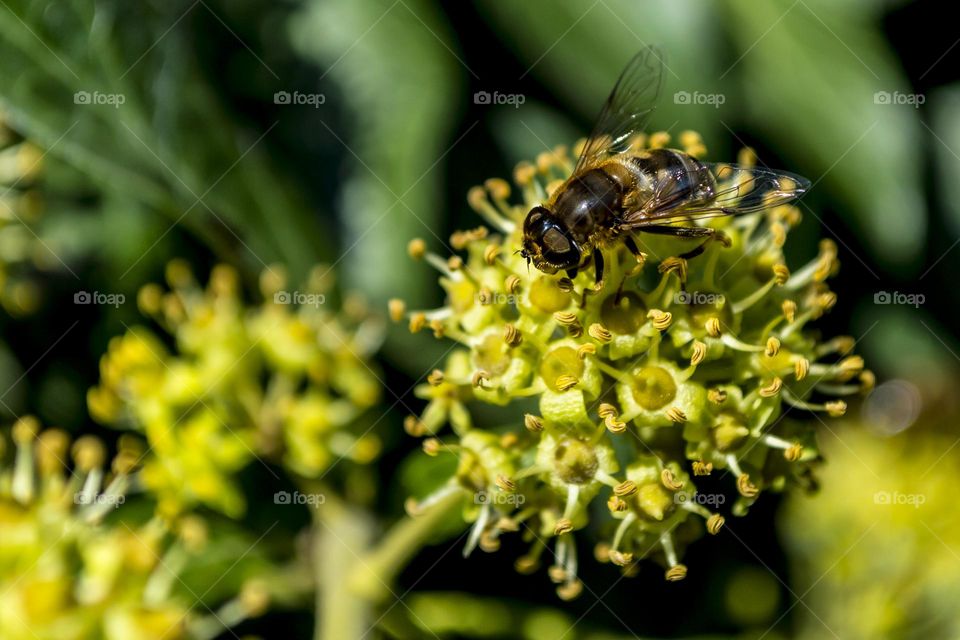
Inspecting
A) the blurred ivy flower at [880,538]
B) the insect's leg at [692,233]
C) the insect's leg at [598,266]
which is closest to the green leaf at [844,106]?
the blurred ivy flower at [880,538]

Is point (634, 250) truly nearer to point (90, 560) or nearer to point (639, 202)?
point (639, 202)

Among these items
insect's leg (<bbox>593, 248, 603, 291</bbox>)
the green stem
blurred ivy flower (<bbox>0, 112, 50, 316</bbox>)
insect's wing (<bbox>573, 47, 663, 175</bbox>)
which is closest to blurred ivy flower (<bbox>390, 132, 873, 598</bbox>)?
insect's leg (<bbox>593, 248, 603, 291</bbox>)

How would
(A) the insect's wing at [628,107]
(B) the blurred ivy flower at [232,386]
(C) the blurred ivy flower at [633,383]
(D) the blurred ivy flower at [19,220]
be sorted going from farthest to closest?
(D) the blurred ivy flower at [19,220] < (B) the blurred ivy flower at [232,386] < (A) the insect's wing at [628,107] < (C) the blurred ivy flower at [633,383]

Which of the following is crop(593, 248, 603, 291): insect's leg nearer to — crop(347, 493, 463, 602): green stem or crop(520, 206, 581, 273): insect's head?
crop(520, 206, 581, 273): insect's head

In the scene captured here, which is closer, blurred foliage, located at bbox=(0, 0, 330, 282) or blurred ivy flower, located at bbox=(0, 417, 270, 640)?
blurred ivy flower, located at bbox=(0, 417, 270, 640)

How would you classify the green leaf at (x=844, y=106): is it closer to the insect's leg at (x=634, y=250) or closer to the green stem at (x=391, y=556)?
the insect's leg at (x=634, y=250)

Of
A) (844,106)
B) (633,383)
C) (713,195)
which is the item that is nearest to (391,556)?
(633,383)
